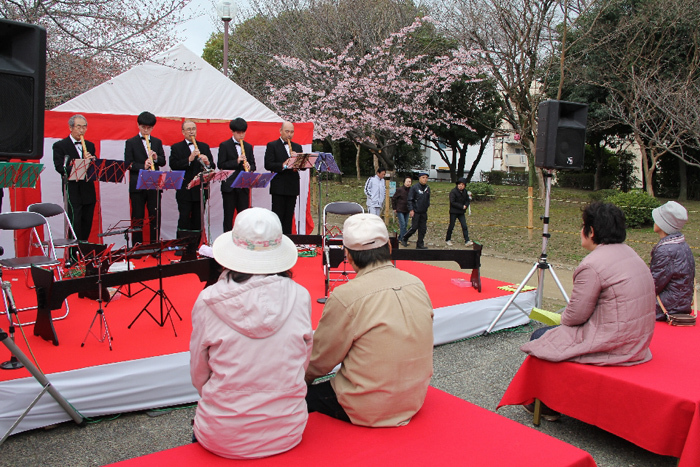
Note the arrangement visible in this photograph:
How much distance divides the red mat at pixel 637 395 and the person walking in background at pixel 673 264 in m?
0.59

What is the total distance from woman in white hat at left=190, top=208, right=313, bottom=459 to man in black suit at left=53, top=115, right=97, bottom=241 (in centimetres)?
461

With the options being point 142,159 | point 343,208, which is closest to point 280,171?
point 343,208

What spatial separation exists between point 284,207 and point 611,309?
16.5ft

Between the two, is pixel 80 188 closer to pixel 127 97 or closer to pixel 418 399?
pixel 127 97

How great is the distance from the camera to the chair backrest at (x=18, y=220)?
4938 mm

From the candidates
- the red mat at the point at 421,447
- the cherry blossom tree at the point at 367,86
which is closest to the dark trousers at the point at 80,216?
the red mat at the point at 421,447

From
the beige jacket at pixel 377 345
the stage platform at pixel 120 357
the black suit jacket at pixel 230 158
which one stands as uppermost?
the black suit jacket at pixel 230 158

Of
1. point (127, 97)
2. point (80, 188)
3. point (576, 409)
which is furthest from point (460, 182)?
point (576, 409)

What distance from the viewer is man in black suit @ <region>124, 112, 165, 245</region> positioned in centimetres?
658

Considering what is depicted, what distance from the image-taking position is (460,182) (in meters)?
10.4

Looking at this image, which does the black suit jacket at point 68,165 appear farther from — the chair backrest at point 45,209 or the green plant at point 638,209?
the green plant at point 638,209

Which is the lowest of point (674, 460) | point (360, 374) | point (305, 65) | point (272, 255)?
point (674, 460)

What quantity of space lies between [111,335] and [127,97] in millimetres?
4701

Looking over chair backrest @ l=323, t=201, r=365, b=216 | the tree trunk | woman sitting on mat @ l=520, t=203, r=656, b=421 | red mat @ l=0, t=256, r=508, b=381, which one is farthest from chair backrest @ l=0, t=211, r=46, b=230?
the tree trunk
